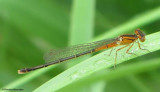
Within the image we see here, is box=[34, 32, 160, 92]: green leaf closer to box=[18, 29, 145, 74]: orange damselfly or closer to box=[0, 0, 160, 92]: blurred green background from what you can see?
box=[18, 29, 145, 74]: orange damselfly

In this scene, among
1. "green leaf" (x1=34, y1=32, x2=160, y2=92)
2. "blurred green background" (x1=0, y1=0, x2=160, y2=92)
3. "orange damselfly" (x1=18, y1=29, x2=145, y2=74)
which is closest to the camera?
"green leaf" (x1=34, y1=32, x2=160, y2=92)

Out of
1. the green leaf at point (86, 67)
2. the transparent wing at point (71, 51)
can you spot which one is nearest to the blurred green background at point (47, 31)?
the transparent wing at point (71, 51)

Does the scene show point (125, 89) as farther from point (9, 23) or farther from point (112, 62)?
point (9, 23)

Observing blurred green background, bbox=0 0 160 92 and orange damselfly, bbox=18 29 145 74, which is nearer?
orange damselfly, bbox=18 29 145 74

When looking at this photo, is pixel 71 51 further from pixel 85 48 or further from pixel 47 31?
pixel 47 31

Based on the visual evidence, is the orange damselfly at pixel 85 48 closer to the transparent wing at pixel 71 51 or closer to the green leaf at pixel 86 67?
the transparent wing at pixel 71 51

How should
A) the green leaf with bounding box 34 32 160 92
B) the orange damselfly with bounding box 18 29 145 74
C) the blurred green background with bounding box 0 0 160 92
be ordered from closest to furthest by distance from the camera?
the green leaf with bounding box 34 32 160 92 < the orange damselfly with bounding box 18 29 145 74 < the blurred green background with bounding box 0 0 160 92

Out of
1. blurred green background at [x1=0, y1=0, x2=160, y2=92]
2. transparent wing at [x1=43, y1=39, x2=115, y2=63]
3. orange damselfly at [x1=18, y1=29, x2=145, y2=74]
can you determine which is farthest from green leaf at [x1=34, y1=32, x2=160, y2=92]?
blurred green background at [x1=0, y1=0, x2=160, y2=92]

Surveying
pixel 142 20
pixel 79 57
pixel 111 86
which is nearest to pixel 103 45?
pixel 79 57
